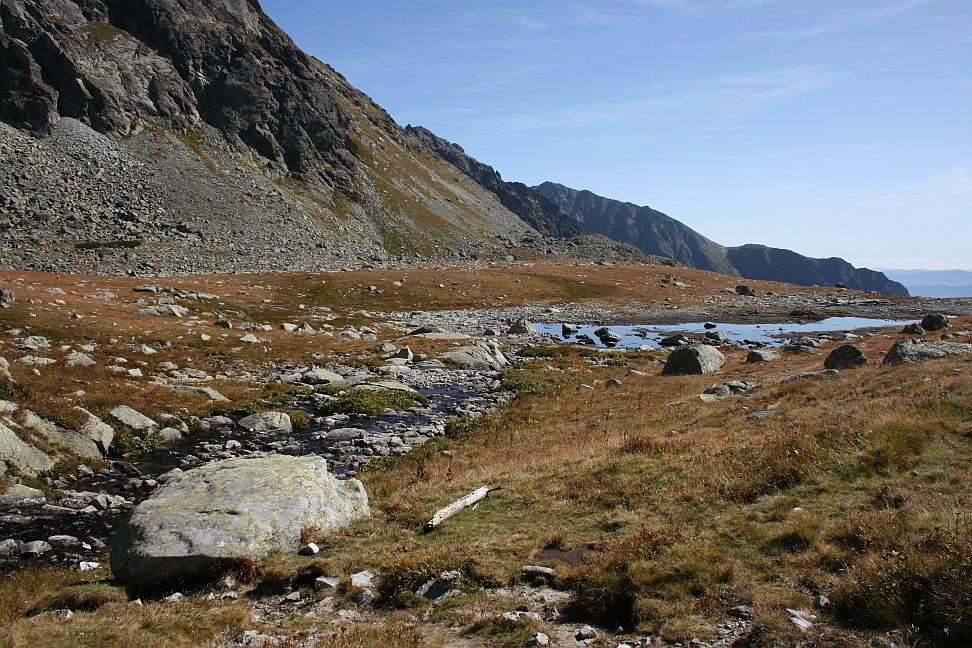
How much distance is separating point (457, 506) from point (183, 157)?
119920 millimetres

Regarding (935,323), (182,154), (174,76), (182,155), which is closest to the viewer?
(935,323)

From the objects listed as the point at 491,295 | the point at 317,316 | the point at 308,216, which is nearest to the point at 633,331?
the point at 491,295

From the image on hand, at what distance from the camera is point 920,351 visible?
25750 millimetres

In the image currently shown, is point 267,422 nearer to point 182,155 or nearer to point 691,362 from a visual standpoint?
point 691,362

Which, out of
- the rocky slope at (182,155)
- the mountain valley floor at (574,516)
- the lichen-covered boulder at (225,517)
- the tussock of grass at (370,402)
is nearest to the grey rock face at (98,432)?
the mountain valley floor at (574,516)

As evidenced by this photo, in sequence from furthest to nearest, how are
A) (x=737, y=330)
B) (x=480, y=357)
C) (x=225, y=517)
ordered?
(x=737, y=330)
(x=480, y=357)
(x=225, y=517)

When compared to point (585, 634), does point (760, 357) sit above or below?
above

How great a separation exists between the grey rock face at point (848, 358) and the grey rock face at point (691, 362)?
790 centimetres

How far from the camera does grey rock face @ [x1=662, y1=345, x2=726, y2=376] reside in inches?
1467

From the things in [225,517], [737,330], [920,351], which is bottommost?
[225,517]

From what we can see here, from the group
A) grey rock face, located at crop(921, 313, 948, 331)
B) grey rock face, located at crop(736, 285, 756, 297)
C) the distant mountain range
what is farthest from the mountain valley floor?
grey rock face, located at crop(736, 285, 756, 297)

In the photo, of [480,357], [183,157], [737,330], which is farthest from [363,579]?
[183,157]

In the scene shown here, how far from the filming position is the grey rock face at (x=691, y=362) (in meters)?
37.2

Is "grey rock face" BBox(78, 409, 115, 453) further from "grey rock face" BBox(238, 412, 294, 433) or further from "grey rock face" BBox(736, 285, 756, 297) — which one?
"grey rock face" BBox(736, 285, 756, 297)
